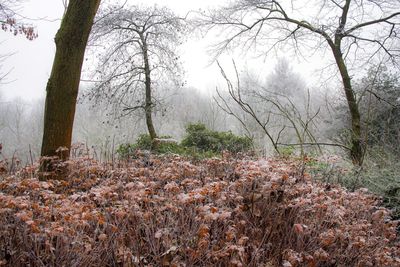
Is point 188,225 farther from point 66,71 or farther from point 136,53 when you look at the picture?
point 136,53

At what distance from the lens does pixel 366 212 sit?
4.12m

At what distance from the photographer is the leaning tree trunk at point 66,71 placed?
4156 mm

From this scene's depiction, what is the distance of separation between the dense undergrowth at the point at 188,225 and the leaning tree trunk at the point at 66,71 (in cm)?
49

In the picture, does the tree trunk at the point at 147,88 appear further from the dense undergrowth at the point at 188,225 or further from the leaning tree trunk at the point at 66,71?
the dense undergrowth at the point at 188,225

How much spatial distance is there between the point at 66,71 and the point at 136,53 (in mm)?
9112

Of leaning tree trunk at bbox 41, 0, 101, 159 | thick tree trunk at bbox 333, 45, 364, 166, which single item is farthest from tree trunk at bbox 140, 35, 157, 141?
leaning tree trunk at bbox 41, 0, 101, 159

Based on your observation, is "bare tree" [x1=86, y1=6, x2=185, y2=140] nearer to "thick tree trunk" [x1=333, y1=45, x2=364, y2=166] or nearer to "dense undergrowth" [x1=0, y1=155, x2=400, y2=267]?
"thick tree trunk" [x1=333, y1=45, x2=364, y2=166]

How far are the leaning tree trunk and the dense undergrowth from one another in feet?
1.59

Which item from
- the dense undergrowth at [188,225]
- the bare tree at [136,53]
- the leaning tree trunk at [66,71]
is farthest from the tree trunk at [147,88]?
the dense undergrowth at [188,225]

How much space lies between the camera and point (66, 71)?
415 cm

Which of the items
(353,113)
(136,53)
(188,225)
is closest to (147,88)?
(136,53)

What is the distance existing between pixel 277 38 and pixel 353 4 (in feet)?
7.79

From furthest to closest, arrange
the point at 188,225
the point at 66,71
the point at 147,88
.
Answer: the point at 147,88, the point at 66,71, the point at 188,225

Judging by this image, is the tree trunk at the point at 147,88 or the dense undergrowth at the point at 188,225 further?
the tree trunk at the point at 147,88
